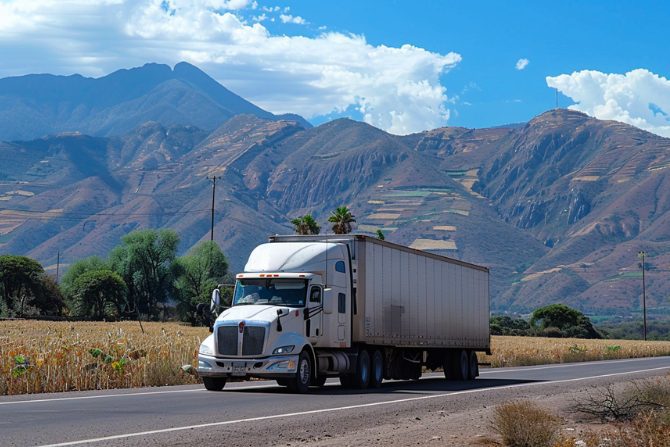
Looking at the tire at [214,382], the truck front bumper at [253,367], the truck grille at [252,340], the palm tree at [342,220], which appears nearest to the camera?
the truck front bumper at [253,367]

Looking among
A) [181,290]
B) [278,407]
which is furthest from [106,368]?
[181,290]

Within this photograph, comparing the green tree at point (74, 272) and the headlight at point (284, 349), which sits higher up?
the green tree at point (74, 272)

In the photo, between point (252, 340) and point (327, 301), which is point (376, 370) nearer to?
point (327, 301)

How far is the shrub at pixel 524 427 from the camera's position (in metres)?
13.3

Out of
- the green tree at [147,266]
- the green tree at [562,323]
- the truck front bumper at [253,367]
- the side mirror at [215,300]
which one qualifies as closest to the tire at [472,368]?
the side mirror at [215,300]

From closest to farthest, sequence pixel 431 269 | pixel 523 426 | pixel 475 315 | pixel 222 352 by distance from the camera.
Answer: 1. pixel 523 426
2. pixel 222 352
3. pixel 431 269
4. pixel 475 315

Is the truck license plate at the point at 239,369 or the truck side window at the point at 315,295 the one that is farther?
the truck side window at the point at 315,295

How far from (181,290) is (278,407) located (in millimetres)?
113089

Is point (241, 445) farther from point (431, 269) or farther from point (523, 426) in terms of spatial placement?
point (431, 269)

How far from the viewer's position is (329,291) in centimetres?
2464

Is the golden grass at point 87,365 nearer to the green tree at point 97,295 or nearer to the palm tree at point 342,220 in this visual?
the palm tree at point 342,220

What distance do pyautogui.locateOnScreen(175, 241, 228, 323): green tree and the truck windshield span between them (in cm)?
10219

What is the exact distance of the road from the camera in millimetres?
14203

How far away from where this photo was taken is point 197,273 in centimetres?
13262
